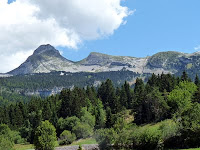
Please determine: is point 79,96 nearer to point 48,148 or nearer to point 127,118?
point 127,118

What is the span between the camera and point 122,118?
6147 cm

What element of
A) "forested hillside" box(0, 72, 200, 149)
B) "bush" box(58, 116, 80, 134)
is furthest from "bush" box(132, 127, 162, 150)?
"bush" box(58, 116, 80, 134)

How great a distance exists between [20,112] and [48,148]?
201ft

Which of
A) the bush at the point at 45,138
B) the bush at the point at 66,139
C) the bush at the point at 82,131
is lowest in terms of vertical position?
the bush at the point at 66,139

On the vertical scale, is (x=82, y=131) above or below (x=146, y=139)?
below

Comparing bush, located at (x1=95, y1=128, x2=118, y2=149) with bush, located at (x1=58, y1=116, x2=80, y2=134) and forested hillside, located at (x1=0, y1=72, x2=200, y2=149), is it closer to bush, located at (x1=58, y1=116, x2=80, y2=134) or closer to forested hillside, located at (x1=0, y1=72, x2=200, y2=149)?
forested hillside, located at (x1=0, y1=72, x2=200, y2=149)

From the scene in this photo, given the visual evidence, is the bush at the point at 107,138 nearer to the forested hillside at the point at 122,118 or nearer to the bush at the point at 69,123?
the forested hillside at the point at 122,118

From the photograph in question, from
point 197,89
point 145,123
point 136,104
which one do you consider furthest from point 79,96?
point 197,89

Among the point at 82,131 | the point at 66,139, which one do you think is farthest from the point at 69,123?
the point at 66,139

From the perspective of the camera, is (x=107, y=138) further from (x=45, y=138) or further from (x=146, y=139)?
(x=45, y=138)

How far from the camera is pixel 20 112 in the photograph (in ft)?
374

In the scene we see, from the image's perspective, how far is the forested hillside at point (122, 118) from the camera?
4925cm

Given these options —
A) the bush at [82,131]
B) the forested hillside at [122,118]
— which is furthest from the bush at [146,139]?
the bush at [82,131]

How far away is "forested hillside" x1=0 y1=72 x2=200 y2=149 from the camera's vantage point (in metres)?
49.2
